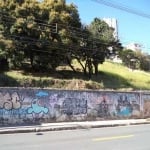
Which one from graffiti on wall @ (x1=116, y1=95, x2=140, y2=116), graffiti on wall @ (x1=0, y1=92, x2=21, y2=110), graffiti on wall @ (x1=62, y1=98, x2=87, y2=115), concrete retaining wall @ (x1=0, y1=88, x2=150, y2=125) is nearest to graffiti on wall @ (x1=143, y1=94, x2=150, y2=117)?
concrete retaining wall @ (x1=0, y1=88, x2=150, y2=125)

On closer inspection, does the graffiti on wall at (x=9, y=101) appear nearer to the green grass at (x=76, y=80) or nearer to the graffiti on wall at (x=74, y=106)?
the graffiti on wall at (x=74, y=106)

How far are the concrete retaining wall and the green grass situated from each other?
Result: 1839 cm

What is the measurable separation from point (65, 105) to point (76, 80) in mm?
28875

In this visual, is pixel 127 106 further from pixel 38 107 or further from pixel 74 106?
pixel 38 107

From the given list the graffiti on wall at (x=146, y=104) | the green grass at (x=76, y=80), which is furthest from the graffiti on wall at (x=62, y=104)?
the green grass at (x=76, y=80)

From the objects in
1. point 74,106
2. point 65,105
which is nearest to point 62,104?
point 65,105

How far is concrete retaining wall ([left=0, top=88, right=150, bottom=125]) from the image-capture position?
22.6 m

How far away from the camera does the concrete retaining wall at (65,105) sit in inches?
891

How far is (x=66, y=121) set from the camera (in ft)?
81.8

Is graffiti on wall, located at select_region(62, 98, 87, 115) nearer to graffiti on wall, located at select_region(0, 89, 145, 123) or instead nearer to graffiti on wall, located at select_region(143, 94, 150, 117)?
graffiti on wall, located at select_region(0, 89, 145, 123)

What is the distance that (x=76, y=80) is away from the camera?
54000 millimetres

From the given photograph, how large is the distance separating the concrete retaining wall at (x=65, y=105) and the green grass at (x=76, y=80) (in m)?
18.4

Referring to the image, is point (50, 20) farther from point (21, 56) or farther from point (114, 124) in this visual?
point (114, 124)

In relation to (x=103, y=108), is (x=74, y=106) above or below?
above
